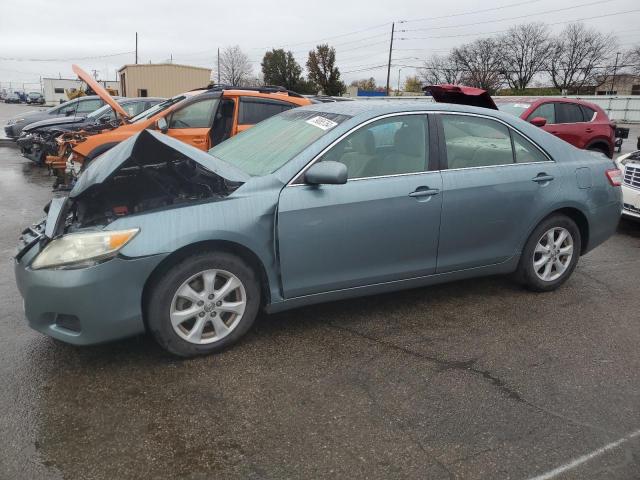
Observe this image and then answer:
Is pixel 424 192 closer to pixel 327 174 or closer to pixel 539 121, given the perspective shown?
pixel 327 174

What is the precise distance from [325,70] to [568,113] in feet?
182

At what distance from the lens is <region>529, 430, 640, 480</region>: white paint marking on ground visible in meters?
2.35

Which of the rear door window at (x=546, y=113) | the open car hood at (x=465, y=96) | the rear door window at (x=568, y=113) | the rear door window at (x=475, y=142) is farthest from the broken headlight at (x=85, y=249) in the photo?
the rear door window at (x=568, y=113)

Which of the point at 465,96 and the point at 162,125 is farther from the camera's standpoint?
the point at 162,125

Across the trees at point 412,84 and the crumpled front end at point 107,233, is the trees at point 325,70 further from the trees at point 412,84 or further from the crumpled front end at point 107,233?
the crumpled front end at point 107,233

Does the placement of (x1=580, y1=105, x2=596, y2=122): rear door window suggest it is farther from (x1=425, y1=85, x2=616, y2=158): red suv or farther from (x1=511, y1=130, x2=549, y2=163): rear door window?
(x1=511, y1=130, x2=549, y2=163): rear door window

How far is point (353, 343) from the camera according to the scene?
11.6 ft

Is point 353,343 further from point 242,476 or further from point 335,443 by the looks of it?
point 242,476

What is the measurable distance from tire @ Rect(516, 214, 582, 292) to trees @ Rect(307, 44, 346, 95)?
5976cm

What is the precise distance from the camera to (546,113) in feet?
32.7

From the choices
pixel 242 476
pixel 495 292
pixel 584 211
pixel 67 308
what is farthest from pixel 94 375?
pixel 584 211

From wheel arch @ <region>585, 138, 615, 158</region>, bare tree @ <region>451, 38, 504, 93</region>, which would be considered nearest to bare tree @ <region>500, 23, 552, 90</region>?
bare tree @ <region>451, 38, 504, 93</region>

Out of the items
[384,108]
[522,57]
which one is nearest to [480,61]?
[522,57]

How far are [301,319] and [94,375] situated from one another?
4.77 feet
